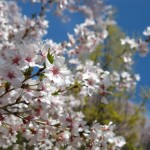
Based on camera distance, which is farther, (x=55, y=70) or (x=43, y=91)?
(x=43, y=91)

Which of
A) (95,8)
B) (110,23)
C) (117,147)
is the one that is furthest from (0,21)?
(95,8)

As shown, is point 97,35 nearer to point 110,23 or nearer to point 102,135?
point 102,135

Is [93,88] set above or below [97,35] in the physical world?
below

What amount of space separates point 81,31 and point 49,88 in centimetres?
421

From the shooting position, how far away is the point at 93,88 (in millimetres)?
3455

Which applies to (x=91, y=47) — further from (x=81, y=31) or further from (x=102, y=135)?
(x=102, y=135)

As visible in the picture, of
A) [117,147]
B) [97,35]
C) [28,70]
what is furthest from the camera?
[97,35]

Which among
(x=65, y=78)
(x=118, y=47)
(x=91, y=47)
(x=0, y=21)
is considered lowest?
(x=65, y=78)

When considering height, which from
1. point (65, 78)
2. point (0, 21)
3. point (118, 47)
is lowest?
point (65, 78)

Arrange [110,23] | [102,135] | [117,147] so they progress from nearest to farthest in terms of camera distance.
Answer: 1. [102,135]
2. [117,147]
3. [110,23]

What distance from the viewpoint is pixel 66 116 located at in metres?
3.89

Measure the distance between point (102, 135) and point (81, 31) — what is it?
12.3 feet

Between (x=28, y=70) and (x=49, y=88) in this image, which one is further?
(x=49, y=88)

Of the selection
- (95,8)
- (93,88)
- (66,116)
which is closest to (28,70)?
(93,88)
